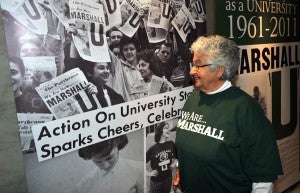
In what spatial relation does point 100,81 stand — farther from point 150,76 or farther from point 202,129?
point 202,129

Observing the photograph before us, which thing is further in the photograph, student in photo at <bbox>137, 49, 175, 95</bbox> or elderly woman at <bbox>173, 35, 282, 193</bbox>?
student in photo at <bbox>137, 49, 175, 95</bbox>

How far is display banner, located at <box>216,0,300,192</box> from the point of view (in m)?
2.72

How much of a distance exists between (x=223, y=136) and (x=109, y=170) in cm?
76

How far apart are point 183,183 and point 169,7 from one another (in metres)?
1.16

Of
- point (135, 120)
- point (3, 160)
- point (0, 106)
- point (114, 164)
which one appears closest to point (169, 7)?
point (135, 120)

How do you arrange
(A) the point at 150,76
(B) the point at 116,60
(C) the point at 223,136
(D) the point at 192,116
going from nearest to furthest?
(C) the point at 223,136
(D) the point at 192,116
(B) the point at 116,60
(A) the point at 150,76

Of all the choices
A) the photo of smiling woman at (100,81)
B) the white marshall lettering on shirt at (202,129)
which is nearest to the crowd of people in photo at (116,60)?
the photo of smiling woman at (100,81)

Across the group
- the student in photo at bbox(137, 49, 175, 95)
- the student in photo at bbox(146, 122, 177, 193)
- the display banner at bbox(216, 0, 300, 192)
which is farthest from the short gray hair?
the display banner at bbox(216, 0, 300, 192)

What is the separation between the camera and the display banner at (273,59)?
8.93ft

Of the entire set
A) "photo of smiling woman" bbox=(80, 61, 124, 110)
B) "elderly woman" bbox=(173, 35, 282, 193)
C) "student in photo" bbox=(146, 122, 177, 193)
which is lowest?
"student in photo" bbox=(146, 122, 177, 193)

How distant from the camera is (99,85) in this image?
1.84 meters

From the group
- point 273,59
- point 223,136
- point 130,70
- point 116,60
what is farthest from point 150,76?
point 273,59

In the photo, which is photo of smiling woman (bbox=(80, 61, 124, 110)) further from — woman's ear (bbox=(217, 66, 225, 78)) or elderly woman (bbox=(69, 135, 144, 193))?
woman's ear (bbox=(217, 66, 225, 78))

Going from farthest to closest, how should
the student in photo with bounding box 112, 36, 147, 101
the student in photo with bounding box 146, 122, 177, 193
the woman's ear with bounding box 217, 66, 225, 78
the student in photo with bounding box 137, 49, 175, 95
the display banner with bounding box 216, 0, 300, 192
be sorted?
the display banner with bounding box 216, 0, 300, 192
the student in photo with bounding box 146, 122, 177, 193
the student in photo with bounding box 137, 49, 175, 95
the student in photo with bounding box 112, 36, 147, 101
the woman's ear with bounding box 217, 66, 225, 78
